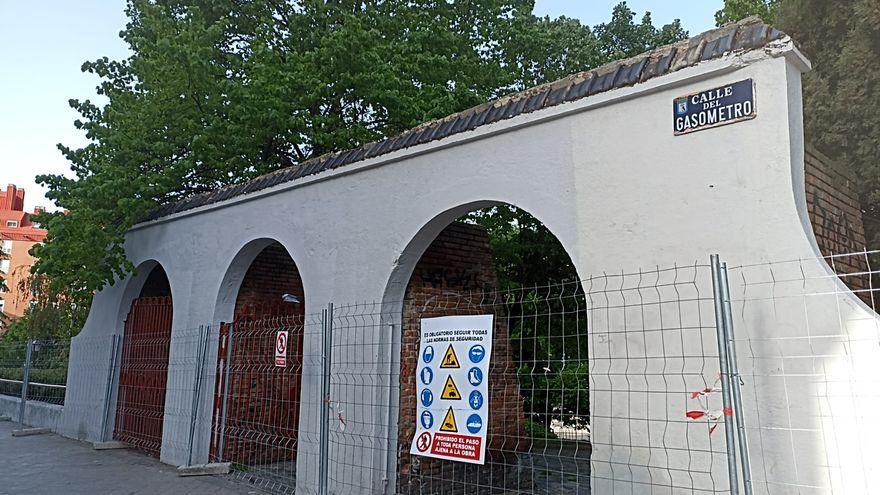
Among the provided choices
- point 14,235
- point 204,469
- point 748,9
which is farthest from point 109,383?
point 14,235

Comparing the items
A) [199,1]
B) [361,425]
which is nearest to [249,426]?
[361,425]

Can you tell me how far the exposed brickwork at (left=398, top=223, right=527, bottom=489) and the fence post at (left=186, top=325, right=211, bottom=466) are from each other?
124 inches

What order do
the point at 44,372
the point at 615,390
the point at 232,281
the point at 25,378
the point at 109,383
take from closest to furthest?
the point at 615,390 → the point at 232,281 → the point at 109,383 → the point at 25,378 → the point at 44,372

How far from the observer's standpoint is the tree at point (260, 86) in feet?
31.5

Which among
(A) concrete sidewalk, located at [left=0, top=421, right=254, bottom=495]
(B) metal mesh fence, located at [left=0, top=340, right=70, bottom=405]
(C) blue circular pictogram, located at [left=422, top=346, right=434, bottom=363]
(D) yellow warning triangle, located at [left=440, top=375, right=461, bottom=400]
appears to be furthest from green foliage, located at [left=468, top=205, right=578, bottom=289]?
(B) metal mesh fence, located at [left=0, top=340, right=70, bottom=405]

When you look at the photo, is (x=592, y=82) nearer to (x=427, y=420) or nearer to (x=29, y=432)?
(x=427, y=420)

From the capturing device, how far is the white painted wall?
11.9 ft

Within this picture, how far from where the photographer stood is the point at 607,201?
4418 millimetres

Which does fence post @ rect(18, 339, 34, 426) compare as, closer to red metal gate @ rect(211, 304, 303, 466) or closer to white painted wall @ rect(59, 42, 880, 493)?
red metal gate @ rect(211, 304, 303, 466)

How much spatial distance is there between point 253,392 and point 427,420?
14.1ft

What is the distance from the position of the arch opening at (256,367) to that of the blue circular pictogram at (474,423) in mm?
3458

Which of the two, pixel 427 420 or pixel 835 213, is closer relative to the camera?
pixel 835 213

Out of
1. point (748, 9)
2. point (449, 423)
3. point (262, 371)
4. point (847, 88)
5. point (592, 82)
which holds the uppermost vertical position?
point (748, 9)

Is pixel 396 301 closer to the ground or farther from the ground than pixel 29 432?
farther from the ground
